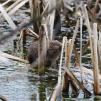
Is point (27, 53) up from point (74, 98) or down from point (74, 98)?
up

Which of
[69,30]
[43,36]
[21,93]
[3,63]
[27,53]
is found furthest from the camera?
[69,30]

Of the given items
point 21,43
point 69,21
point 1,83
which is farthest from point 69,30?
point 1,83

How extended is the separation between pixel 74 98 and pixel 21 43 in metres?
2.09

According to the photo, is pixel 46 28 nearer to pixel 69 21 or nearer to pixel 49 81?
pixel 49 81

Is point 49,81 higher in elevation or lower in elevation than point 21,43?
lower

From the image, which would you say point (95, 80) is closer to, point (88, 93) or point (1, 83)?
point (88, 93)

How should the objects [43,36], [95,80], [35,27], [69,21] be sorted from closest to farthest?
[95,80]
[43,36]
[35,27]
[69,21]

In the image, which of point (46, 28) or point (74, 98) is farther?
point (46, 28)

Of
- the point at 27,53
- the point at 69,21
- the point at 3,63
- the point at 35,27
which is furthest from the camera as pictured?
the point at 69,21

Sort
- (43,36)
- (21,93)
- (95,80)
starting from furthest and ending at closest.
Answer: (43,36), (21,93), (95,80)

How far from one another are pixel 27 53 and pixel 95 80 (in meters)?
2.08

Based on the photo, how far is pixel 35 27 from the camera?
6.88 m

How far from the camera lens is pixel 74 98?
14.9ft

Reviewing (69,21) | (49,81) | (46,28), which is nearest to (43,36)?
(46,28)
